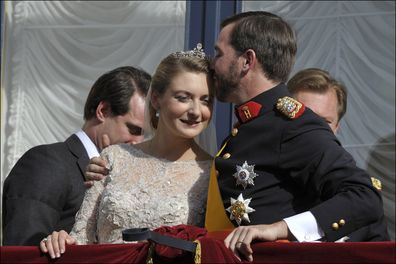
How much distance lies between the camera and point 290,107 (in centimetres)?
373

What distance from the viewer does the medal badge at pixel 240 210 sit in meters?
3.65

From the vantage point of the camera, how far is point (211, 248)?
3.40 metres

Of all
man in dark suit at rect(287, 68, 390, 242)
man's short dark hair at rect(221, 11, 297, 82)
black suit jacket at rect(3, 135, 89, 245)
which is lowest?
black suit jacket at rect(3, 135, 89, 245)

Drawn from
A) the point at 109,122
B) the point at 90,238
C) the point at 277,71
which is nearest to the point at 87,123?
the point at 109,122

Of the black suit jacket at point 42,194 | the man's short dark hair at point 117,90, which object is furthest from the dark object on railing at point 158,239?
the man's short dark hair at point 117,90

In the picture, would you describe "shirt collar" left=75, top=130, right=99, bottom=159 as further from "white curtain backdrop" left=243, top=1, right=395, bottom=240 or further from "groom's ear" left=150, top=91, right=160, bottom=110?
"white curtain backdrop" left=243, top=1, right=395, bottom=240

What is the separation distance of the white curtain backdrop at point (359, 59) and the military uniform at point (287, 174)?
1.75 metres

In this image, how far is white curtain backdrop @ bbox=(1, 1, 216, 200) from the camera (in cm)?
616

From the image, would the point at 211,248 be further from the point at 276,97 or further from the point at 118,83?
the point at 118,83

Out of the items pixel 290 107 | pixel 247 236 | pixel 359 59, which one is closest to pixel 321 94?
pixel 290 107

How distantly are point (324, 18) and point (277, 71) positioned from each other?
1876 millimetres

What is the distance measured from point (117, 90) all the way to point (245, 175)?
1.52 metres

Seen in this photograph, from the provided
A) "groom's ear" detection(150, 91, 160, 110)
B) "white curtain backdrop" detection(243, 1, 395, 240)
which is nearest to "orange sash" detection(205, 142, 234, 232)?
"groom's ear" detection(150, 91, 160, 110)

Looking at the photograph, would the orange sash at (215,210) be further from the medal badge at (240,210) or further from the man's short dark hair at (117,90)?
the man's short dark hair at (117,90)
